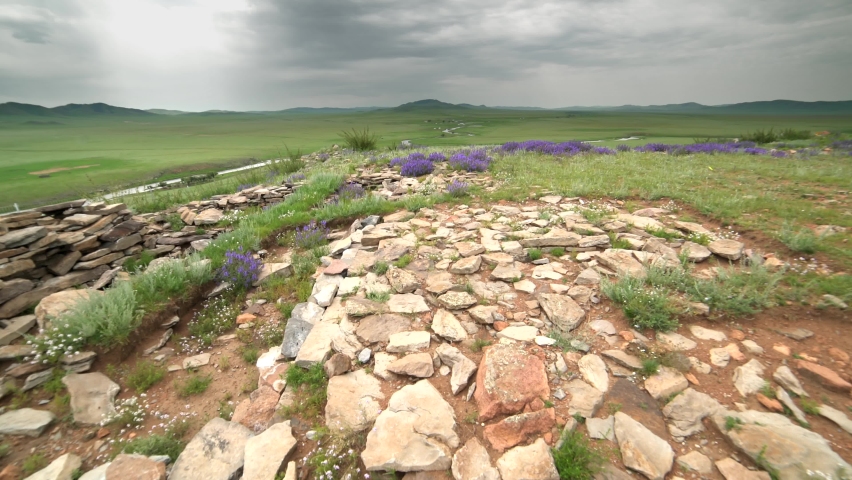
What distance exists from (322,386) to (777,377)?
417 cm

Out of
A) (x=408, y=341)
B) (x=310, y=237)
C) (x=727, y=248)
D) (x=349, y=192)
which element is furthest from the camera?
(x=349, y=192)

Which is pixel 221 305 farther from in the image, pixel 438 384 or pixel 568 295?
pixel 568 295

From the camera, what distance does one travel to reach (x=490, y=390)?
2.96 metres

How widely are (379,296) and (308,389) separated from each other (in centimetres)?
146

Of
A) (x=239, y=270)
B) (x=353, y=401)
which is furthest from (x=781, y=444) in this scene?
(x=239, y=270)

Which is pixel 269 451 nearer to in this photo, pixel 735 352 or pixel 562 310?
pixel 562 310

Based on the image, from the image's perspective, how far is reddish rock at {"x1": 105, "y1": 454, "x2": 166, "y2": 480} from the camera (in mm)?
2705

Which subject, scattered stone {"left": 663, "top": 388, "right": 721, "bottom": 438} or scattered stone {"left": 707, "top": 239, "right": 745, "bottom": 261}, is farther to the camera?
scattered stone {"left": 707, "top": 239, "right": 745, "bottom": 261}

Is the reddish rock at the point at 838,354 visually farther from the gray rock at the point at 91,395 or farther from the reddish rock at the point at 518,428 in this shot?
the gray rock at the point at 91,395

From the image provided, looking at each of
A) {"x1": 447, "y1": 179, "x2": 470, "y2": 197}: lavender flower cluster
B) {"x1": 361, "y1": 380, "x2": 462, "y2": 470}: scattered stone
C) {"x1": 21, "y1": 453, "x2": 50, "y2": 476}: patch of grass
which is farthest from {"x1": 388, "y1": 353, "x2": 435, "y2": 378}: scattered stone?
{"x1": 447, "y1": 179, "x2": 470, "y2": 197}: lavender flower cluster

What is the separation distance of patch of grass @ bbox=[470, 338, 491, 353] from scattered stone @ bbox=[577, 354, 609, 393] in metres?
0.93

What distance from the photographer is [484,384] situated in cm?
303

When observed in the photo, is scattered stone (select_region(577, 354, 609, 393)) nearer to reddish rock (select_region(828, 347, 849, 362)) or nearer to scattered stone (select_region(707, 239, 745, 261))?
reddish rock (select_region(828, 347, 849, 362))

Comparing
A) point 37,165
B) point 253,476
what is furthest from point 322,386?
point 37,165
